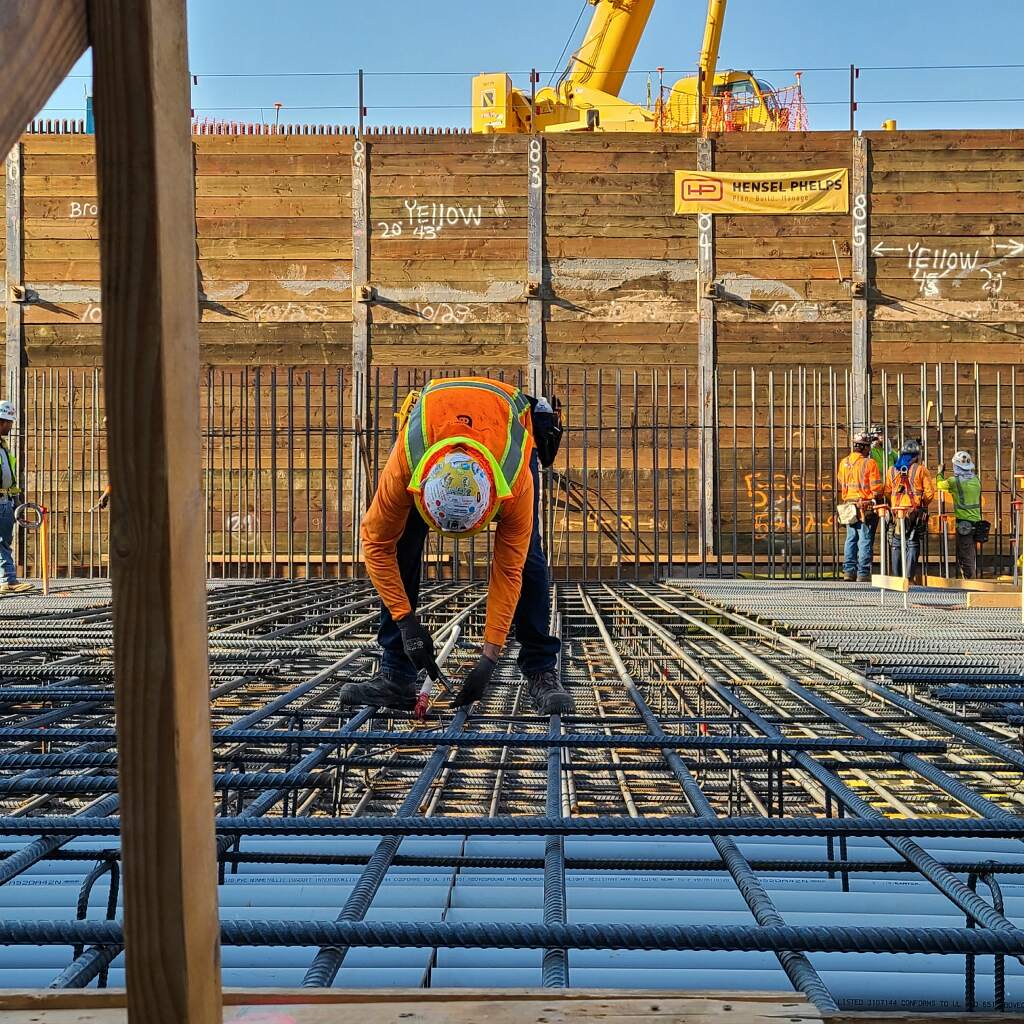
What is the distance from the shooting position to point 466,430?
386 cm

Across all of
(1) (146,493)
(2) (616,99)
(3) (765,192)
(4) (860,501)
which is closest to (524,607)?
(1) (146,493)

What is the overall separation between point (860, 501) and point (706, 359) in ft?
11.4

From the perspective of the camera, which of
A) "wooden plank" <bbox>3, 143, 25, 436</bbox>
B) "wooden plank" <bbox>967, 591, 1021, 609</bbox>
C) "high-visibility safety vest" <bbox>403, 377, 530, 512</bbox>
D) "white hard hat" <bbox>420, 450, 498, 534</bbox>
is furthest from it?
"wooden plank" <bbox>3, 143, 25, 436</bbox>

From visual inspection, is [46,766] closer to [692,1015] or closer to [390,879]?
[390,879]

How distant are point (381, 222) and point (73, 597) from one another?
306 inches

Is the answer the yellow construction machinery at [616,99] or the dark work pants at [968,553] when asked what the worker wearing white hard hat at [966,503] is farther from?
the yellow construction machinery at [616,99]

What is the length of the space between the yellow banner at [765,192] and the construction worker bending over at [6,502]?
30.4 feet

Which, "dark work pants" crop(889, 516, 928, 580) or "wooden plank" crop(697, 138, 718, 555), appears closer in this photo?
"dark work pants" crop(889, 516, 928, 580)

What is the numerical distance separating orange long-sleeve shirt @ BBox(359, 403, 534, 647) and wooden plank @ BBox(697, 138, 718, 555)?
11327 millimetres

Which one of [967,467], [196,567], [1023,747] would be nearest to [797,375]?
[967,467]

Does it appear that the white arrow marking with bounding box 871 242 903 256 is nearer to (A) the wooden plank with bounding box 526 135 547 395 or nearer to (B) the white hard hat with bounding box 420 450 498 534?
(A) the wooden plank with bounding box 526 135 547 395

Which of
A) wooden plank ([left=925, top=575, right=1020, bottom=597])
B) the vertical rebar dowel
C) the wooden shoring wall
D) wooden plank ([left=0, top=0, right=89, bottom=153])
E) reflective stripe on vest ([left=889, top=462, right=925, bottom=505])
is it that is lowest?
wooden plank ([left=925, top=575, right=1020, bottom=597])

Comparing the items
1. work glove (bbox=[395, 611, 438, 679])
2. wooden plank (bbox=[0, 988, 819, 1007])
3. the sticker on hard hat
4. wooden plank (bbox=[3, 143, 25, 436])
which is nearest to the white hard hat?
the sticker on hard hat

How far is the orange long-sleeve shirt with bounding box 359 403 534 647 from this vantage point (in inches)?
159
